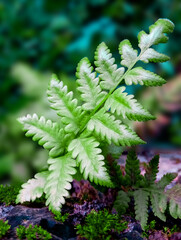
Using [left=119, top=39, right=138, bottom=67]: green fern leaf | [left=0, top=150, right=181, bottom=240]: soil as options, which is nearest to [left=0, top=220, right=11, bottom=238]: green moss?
[left=0, top=150, right=181, bottom=240]: soil

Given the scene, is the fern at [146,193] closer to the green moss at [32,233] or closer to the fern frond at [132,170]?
the fern frond at [132,170]

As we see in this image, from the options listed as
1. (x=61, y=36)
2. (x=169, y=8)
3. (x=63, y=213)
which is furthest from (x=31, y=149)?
(x=169, y=8)

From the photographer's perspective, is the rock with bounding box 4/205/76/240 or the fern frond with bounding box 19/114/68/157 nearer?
the rock with bounding box 4/205/76/240

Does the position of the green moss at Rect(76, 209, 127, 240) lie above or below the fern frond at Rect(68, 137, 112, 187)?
below

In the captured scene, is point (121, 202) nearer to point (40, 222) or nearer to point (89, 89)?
point (40, 222)

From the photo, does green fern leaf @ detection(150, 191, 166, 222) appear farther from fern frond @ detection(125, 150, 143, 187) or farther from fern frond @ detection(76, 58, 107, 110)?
fern frond @ detection(76, 58, 107, 110)

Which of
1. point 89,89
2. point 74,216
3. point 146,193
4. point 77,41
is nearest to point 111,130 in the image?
point 89,89

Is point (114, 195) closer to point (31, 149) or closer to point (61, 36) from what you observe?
point (31, 149)
